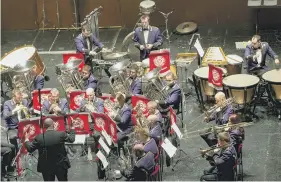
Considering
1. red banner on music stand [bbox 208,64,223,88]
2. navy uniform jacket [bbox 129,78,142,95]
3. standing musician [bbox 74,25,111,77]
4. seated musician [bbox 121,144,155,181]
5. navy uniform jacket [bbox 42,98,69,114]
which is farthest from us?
standing musician [bbox 74,25,111,77]

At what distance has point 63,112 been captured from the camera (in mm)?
14000

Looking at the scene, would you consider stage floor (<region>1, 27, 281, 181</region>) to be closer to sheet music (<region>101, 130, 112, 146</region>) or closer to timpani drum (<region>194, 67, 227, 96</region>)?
timpani drum (<region>194, 67, 227, 96</region>)

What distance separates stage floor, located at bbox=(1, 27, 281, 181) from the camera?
13.6 metres

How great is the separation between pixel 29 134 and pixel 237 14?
9063 mm

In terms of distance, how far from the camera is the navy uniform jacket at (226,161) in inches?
478

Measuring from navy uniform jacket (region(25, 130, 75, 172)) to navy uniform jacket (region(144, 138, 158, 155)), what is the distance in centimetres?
140

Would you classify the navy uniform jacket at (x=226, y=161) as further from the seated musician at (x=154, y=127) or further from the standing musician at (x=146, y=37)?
the standing musician at (x=146, y=37)

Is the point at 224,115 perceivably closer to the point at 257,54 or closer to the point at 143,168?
the point at 143,168

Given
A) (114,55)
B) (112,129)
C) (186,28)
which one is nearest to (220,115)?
(112,129)

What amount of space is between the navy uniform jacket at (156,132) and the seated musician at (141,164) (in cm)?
65

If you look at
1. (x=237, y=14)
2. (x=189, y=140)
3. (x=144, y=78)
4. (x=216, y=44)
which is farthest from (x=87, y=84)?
(x=237, y=14)

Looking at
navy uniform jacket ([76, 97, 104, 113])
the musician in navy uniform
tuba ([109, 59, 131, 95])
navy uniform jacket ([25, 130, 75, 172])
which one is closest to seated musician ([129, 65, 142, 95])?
tuba ([109, 59, 131, 95])

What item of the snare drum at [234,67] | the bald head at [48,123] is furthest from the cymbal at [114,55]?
the bald head at [48,123]

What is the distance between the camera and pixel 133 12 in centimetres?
2050
